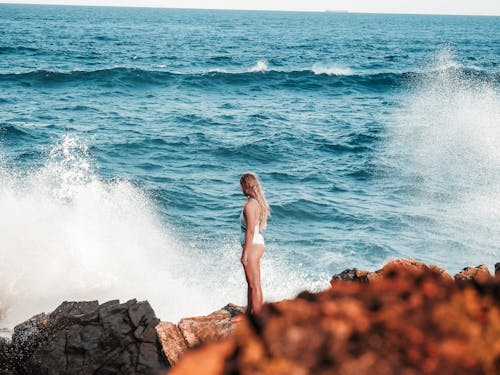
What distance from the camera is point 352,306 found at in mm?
1794

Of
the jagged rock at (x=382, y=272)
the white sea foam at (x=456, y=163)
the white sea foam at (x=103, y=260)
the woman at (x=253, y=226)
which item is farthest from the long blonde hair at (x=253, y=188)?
the white sea foam at (x=456, y=163)

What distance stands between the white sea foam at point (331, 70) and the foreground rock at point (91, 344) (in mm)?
41876

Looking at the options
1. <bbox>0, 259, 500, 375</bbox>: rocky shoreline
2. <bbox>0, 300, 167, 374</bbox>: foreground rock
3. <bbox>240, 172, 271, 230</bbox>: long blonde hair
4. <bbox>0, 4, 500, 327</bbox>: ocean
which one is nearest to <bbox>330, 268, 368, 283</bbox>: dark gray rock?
<bbox>240, 172, 271, 230</bbox>: long blonde hair

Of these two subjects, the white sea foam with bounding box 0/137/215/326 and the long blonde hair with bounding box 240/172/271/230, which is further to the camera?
the white sea foam with bounding box 0/137/215/326

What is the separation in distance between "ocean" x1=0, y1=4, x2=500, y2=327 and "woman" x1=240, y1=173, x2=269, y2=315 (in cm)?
→ 453

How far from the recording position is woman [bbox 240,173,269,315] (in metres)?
5.63

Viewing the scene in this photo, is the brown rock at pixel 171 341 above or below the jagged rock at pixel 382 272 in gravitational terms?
below

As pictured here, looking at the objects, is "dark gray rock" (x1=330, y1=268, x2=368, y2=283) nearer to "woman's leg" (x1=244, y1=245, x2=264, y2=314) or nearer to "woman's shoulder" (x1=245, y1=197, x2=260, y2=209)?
"woman's leg" (x1=244, y1=245, x2=264, y2=314)

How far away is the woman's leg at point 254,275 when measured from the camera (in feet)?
19.1

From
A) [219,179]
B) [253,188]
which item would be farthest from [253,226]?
[219,179]

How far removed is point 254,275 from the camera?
19.4ft

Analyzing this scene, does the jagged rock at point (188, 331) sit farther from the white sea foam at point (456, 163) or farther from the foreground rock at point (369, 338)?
the white sea foam at point (456, 163)

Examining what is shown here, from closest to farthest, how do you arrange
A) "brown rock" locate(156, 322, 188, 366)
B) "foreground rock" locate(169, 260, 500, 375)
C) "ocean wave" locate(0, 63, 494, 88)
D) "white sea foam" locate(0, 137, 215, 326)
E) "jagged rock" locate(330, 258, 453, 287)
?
"foreground rock" locate(169, 260, 500, 375), "jagged rock" locate(330, 258, 453, 287), "brown rock" locate(156, 322, 188, 366), "white sea foam" locate(0, 137, 215, 326), "ocean wave" locate(0, 63, 494, 88)

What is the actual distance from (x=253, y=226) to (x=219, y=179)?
1474 centimetres
